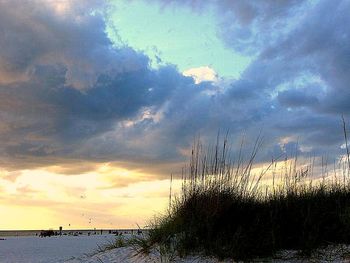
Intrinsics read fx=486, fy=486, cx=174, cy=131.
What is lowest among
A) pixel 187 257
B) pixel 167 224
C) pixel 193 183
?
pixel 187 257

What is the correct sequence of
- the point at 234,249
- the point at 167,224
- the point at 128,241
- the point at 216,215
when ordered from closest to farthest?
1. the point at 234,249
2. the point at 216,215
3. the point at 167,224
4. the point at 128,241

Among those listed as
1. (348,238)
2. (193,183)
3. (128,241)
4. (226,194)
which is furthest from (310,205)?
(128,241)

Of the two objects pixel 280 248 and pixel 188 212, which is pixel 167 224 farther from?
pixel 280 248

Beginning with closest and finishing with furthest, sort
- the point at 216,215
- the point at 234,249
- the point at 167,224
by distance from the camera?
the point at 234,249, the point at 216,215, the point at 167,224

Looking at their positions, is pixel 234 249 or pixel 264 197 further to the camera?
pixel 264 197

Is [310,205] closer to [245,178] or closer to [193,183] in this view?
[245,178]

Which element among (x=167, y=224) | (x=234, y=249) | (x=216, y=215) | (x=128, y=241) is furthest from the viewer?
(x=128, y=241)

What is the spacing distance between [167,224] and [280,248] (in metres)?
2.18

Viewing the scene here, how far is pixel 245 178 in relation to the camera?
9492 mm

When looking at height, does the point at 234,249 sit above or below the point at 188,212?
below

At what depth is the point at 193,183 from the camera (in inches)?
372

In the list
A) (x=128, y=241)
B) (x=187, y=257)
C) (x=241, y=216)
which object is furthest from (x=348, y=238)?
(x=128, y=241)

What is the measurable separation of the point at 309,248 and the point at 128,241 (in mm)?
3637

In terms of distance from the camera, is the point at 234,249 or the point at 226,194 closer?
the point at 234,249
